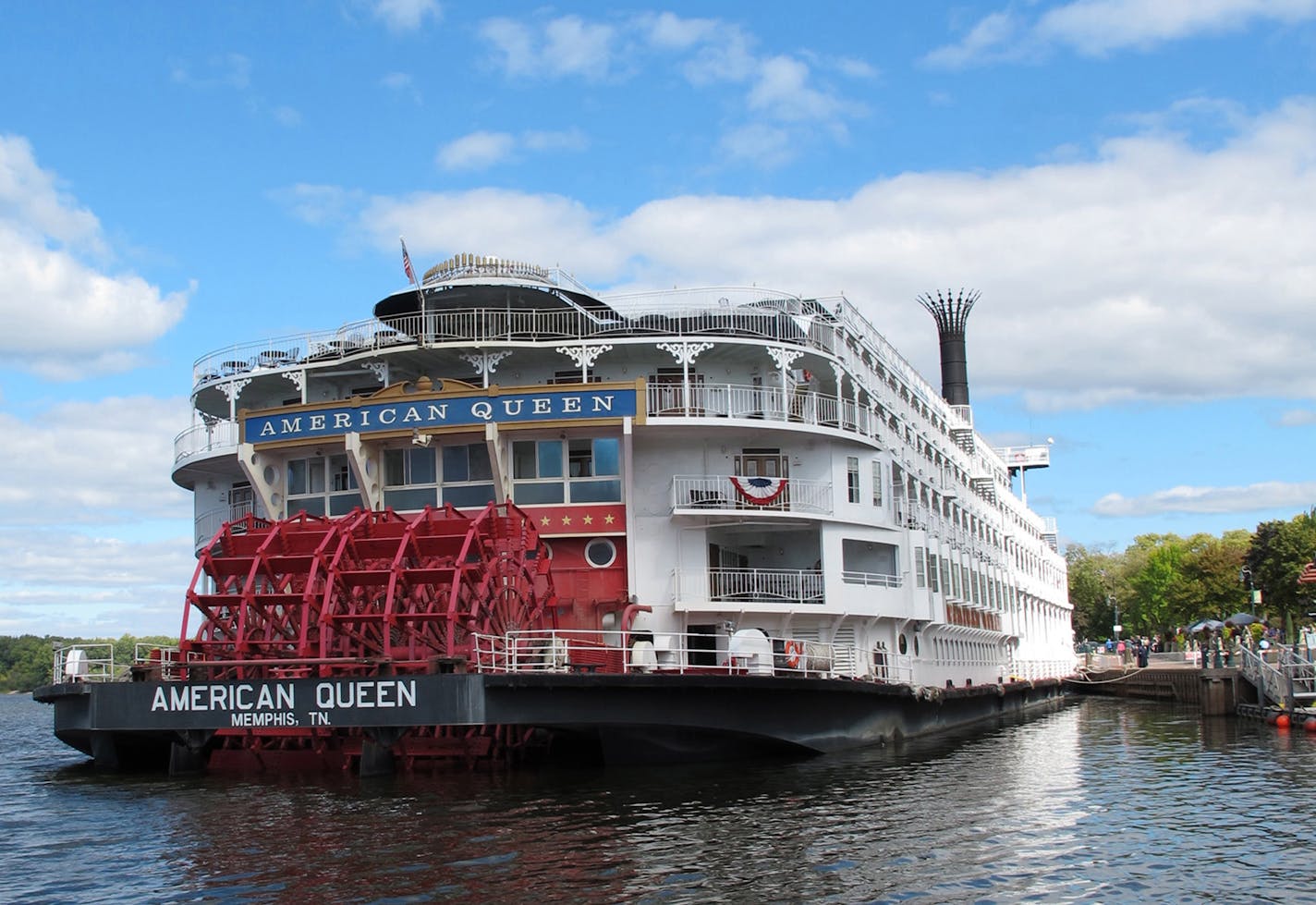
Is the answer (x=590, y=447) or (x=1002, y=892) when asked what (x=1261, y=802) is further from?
(x=590, y=447)

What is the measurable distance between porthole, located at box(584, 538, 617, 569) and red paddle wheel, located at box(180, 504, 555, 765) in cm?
89

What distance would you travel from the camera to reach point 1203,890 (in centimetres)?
1155

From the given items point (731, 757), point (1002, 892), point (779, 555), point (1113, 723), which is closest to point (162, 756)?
point (731, 757)

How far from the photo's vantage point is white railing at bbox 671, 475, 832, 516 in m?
23.4

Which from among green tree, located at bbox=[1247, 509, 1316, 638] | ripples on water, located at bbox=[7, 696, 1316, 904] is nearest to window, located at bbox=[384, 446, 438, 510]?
ripples on water, located at bbox=[7, 696, 1316, 904]

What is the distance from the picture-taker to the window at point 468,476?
2462cm

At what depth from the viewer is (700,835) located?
14.3 m

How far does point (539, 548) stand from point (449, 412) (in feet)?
9.44

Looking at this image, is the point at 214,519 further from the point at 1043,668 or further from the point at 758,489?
→ the point at 1043,668

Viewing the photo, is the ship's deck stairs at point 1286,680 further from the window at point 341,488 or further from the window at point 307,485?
the window at point 307,485

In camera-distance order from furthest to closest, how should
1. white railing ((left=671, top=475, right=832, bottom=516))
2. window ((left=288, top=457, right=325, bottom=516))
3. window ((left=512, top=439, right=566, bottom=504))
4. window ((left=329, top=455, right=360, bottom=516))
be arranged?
window ((left=288, top=457, right=325, bottom=516))
window ((left=329, top=455, right=360, bottom=516))
window ((left=512, top=439, right=566, bottom=504))
white railing ((left=671, top=475, right=832, bottom=516))

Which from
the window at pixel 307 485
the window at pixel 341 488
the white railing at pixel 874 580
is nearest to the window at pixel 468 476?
the window at pixel 341 488

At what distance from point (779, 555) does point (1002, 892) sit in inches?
568

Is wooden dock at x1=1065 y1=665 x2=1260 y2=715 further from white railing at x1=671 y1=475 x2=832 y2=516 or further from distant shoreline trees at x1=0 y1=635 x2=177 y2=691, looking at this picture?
distant shoreline trees at x1=0 y1=635 x2=177 y2=691
